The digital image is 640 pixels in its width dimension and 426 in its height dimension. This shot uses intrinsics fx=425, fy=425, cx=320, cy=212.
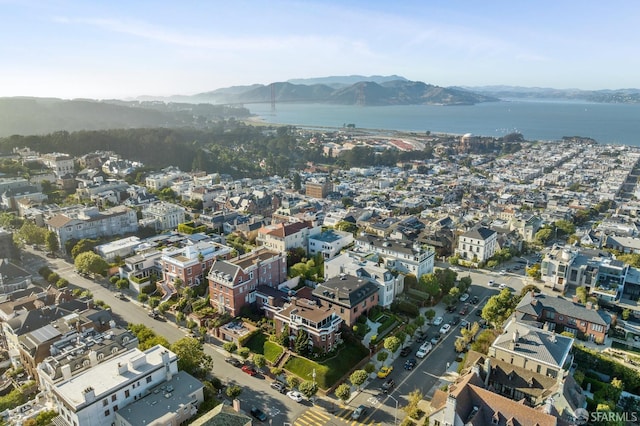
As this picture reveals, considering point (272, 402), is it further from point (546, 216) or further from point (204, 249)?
point (546, 216)

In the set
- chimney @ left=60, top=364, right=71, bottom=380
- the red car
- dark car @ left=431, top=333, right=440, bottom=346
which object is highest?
chimney @ left=60, top=364, right=71, bottom=380

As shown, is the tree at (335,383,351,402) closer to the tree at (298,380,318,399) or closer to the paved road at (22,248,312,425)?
the tree at (298,380,318,399)

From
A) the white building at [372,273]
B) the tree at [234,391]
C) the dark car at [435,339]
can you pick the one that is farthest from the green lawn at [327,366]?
the white building at [372,273]

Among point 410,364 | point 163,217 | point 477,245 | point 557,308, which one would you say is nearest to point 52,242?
point 163,217

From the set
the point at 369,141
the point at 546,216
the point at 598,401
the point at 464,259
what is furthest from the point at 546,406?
the point at 369,141

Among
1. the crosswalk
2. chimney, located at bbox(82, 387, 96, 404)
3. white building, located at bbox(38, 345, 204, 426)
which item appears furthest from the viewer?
the crosswalk

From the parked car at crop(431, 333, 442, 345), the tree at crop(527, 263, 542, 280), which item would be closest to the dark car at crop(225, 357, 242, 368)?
the parked car at crop(431, 333, 442, 345)

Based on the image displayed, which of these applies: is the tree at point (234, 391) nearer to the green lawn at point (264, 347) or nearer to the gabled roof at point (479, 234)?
the green lawn at point (264, 347)

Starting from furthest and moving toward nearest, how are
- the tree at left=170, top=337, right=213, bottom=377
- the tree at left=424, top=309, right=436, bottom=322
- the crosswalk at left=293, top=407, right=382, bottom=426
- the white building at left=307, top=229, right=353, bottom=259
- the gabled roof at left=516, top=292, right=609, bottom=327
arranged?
1. the white building at left=307, top=229, right=353, bottom=259
2. the tree at left=424, top=309, right=436, bottom=322
3. the gabled roof at left=516, top=292, right=609, bottom=327
4. the tree at left=170, top=337, right=213, bottom=377
5. the crosswalk at left=293, top=407, right=382, bottom=426
